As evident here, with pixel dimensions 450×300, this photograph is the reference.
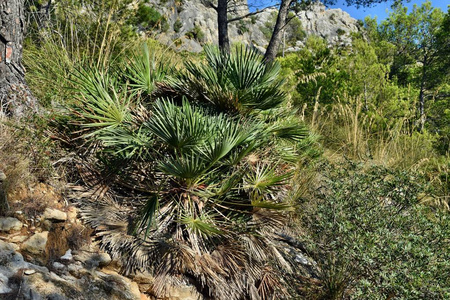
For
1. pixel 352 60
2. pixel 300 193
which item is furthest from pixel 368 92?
pixel 300 193

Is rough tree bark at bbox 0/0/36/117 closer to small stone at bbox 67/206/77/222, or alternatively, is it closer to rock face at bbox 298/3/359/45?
small stone at bbox 67/206/77/222

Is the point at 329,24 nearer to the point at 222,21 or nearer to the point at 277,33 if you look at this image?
the point at 277,33

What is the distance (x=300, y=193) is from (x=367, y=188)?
3.54ft

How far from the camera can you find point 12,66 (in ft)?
13.9

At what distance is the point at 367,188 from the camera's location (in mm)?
3951

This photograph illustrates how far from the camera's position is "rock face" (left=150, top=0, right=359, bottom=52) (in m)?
37.3

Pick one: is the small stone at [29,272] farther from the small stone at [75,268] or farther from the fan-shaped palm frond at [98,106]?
the fan-shaped palm frond at [98,106]

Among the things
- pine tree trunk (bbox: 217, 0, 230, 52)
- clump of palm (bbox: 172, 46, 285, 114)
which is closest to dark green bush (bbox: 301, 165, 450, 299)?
clump of palm (bbox: 172, 46, 285, 114)

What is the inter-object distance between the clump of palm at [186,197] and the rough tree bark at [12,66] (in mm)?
681

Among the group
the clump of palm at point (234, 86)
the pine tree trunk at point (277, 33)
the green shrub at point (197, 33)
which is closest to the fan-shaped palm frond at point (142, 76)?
the clump of palm at point (234, 86)

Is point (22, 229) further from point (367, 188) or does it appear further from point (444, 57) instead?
point (444, 57)

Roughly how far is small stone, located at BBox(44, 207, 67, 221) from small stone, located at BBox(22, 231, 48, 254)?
22 cm

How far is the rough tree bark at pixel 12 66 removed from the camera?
4.10 metres

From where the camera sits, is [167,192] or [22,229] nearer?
[22,229]
